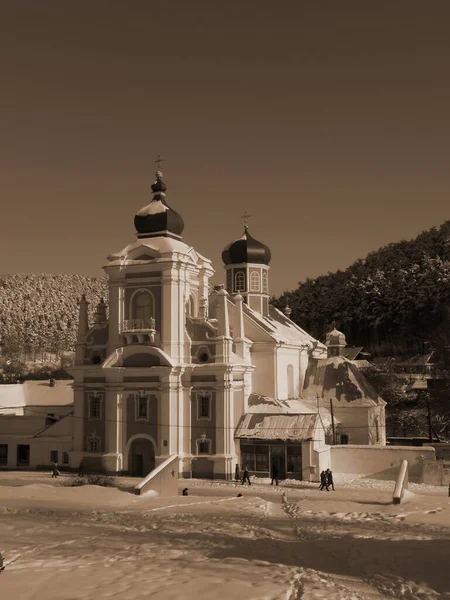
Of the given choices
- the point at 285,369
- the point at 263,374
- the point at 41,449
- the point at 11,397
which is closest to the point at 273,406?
the point at 263,374

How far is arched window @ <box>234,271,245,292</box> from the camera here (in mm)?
48312

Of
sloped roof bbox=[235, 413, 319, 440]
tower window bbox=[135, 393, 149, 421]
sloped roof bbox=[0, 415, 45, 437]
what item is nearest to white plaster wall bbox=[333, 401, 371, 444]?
sloped roof bbox=[235, 413, 319, 440]

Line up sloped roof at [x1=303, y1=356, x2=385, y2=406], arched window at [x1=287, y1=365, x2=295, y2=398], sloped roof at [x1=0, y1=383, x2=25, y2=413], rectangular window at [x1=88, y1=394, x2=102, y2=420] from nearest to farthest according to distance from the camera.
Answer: rectangular window at [x1=88, y1=394, x2=102, y2=420], sloped roof at [x1=303, y1=356, x2=385, y2=406], arched window at [x1=287, y1=365, x2=295, y2=398], sloped roof at [x1=0, y1=383, x2=25, y2=413]

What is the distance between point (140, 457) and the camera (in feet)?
125

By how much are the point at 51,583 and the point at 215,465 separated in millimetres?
23384

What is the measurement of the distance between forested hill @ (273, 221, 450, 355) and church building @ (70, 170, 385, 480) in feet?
144

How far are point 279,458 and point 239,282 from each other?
50.8 ft

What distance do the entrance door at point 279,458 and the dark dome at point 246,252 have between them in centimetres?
1609

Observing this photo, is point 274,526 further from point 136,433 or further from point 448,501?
point 136,433

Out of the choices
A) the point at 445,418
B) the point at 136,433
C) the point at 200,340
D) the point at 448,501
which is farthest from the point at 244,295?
the point at 448,501

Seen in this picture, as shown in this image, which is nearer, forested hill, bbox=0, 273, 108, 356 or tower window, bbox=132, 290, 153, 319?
tower window, bbox=132, 290, 153, 319

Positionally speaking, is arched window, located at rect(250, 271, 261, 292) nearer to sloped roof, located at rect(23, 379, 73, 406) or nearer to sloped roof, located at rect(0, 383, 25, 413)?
sloped roof, located at rect(23, 379, 73, 406)

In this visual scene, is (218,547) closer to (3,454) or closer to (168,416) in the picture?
(168,416)

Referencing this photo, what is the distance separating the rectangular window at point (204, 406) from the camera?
37.7m
